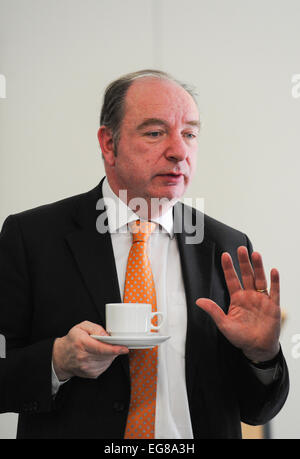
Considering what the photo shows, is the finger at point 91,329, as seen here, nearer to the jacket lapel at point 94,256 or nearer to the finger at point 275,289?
the jacket lapel at point 94,256

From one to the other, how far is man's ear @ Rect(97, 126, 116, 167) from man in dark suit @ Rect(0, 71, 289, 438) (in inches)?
0.6

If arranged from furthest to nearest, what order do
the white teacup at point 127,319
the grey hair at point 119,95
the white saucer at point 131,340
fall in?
the grey hair at point 119,95 → the white teacup at point 127,319 → the white saucer at point 131,340

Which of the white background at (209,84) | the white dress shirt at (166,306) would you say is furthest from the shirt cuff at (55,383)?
the white background at (209,84)

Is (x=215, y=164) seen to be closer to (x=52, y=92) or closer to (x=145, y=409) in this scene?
(x=52, y=92)

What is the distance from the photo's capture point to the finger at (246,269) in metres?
1.20

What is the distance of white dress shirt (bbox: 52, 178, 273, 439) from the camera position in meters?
1.21

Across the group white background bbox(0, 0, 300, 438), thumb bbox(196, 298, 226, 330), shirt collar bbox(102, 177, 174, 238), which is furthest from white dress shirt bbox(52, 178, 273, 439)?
white background bbox(0, 0, 300, 438)

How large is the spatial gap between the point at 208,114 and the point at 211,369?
1.47 meters

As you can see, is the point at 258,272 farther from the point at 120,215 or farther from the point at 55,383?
the point at 55,383

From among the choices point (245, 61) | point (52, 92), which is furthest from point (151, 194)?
point (245, 61)

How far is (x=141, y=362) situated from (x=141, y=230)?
0.32m

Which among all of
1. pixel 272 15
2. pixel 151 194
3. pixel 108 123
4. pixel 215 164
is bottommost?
pixel 151 194

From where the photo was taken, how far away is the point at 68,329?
1.23 metres

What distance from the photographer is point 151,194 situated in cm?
135
